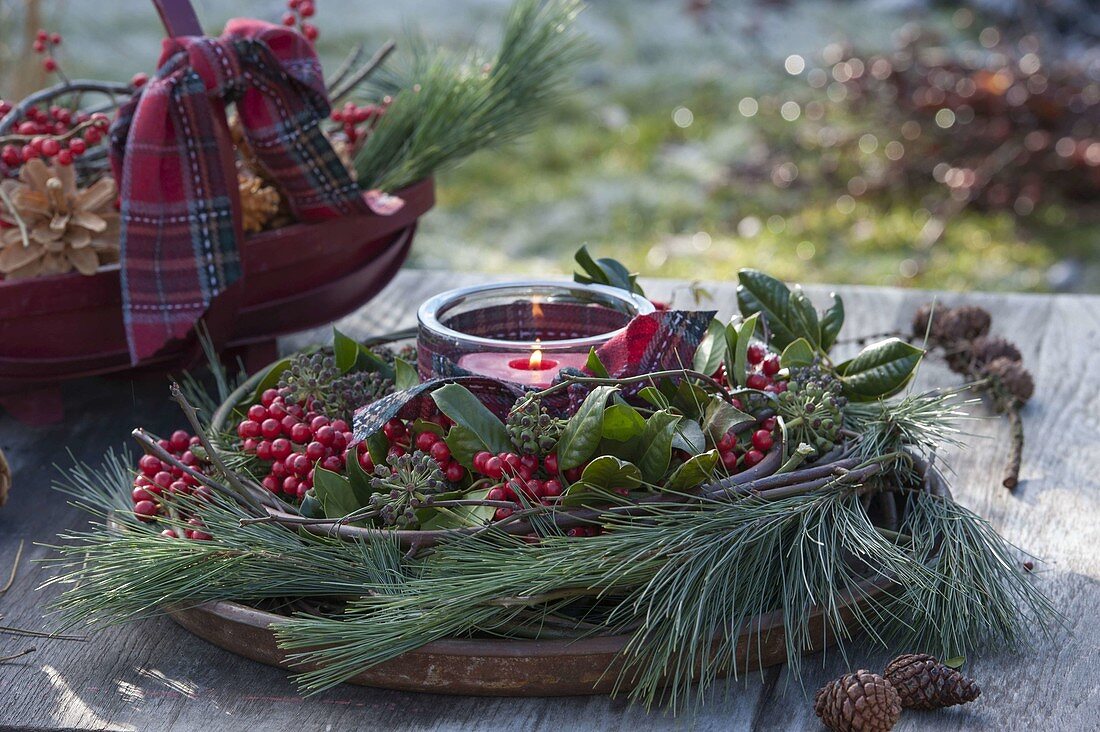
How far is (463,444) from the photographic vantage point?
766mm

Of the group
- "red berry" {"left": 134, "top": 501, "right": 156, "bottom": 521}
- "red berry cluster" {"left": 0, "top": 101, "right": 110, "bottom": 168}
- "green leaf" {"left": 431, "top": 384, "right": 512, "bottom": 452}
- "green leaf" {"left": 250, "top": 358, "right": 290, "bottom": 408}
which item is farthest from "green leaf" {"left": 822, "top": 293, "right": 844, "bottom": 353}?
"red berry cluster" {"left": 0, "top": 101, "right": 110, "bottom": 168}

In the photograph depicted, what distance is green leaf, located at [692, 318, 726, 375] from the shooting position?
2.89 feet

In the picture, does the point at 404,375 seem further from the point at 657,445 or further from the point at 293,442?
the point at 657,445

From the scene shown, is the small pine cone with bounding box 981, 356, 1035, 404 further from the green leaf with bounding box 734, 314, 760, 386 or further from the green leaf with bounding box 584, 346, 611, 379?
the green leaf with bounding box 584, 346, 611, 379

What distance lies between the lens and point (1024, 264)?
2711 millimetres

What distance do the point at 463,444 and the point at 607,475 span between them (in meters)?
0.10

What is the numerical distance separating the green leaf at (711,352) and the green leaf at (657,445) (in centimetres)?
13

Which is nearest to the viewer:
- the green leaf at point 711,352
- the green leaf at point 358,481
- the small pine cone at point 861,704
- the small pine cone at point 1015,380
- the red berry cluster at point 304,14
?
the small pine cone at point 861,704

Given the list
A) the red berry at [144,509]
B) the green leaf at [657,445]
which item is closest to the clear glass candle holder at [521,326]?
the green leaf at [657,445]

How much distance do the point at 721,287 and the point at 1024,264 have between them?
1.56 meters

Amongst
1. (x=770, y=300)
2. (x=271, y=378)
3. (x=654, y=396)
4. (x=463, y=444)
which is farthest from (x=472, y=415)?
(x=770, y=300)

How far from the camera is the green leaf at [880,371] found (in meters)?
0.90

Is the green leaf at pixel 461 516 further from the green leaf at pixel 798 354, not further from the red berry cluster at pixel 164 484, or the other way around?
the green leaf at pixel 798 354

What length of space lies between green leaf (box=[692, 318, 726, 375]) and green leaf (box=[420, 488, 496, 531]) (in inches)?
8.1
